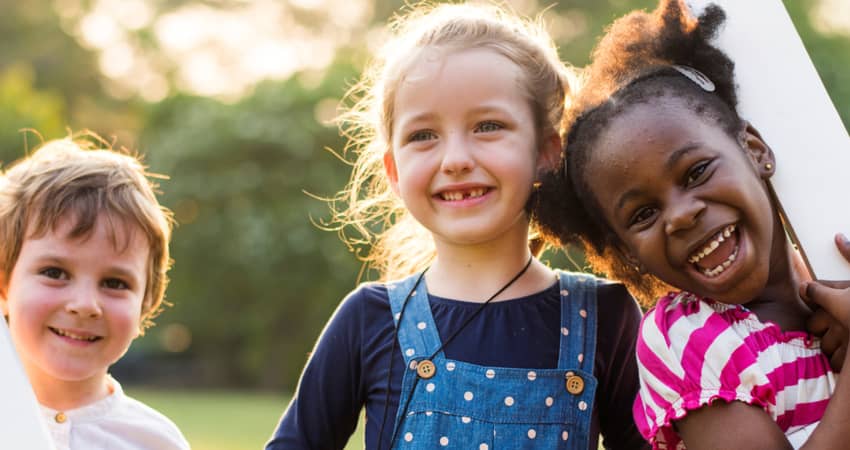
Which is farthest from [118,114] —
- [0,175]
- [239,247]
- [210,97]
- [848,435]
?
[848,435]

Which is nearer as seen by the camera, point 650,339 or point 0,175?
point 650,339

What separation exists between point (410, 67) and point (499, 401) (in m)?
0.98

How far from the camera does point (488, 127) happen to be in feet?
8.88

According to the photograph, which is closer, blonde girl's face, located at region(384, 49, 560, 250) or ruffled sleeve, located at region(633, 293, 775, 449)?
ruffled sleeve, located at region(633, 293, 775, 449)

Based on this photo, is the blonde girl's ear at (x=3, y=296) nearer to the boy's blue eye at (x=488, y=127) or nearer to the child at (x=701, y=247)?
the boy's blue eye at (x=488, y=127)

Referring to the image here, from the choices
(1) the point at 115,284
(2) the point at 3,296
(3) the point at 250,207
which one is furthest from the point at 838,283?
(3) the point at 250,207

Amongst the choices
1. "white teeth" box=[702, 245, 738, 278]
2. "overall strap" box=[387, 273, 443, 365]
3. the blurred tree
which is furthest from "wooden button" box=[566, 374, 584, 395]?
the blurred tree

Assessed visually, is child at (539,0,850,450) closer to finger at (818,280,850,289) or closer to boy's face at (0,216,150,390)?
finger at (818,280,850,289)

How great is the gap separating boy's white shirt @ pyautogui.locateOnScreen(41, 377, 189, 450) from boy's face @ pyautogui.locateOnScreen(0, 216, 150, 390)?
0.11m

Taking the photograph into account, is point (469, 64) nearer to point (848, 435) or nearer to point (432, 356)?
point (432, 356)

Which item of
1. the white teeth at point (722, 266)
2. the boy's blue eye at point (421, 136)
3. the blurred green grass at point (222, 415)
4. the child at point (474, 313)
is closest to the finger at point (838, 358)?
the white teeth at point (722, 266)

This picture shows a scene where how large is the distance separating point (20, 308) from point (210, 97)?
16.2 m

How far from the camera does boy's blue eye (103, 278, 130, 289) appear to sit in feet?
9.41

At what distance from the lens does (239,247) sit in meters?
16.7
